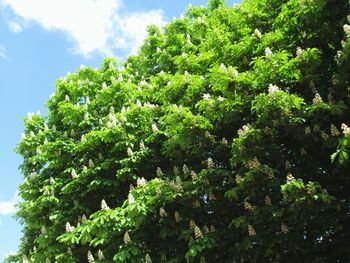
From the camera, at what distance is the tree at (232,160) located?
10227 mm

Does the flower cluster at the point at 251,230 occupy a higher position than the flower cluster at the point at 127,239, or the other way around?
the flower cluster at the point at 127,239

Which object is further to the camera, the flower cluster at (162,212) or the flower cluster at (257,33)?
the flower cluster at (257,33)

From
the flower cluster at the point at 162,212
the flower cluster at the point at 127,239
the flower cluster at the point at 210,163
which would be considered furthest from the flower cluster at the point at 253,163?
the flower cluster at the point at 127,239

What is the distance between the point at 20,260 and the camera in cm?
1802

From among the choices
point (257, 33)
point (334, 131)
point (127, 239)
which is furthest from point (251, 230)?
point (257, 33)

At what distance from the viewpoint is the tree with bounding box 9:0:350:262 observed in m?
10.2

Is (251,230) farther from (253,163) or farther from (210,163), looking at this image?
(210,163)

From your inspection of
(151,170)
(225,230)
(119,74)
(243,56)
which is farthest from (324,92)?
(119,74)

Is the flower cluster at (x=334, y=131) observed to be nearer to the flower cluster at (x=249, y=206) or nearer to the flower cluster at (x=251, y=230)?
the flower cluster at (x=249, y=206)

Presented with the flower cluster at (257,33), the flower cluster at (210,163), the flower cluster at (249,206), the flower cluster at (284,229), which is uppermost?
the flower cluster at (257,33)

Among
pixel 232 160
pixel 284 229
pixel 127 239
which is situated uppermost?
pixel 232 160

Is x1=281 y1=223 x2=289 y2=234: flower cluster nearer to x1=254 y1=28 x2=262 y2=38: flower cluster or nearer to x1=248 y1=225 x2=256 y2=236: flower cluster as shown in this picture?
x1=248 y1=225 x2=256 y2=236: flower cluster

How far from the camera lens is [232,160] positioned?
10469 mm

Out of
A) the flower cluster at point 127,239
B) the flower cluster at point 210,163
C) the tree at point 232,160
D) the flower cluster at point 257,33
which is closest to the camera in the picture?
the tree at point 232,160
